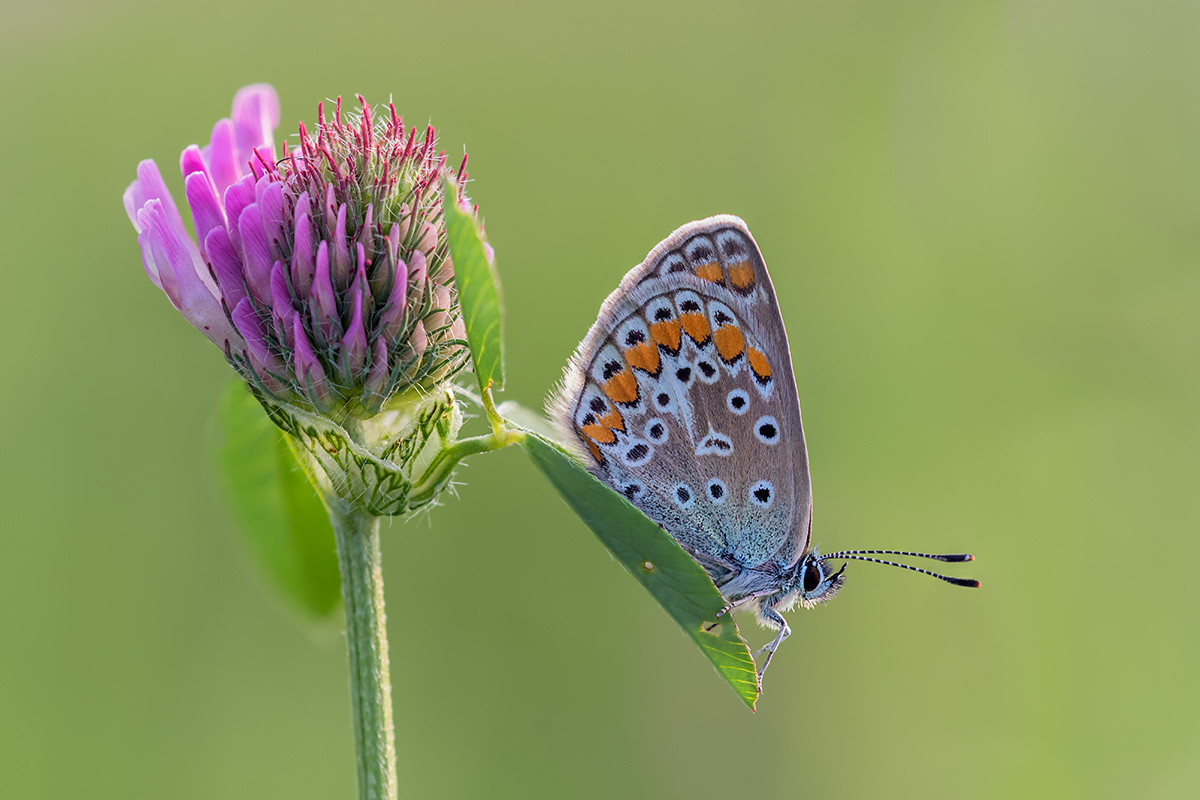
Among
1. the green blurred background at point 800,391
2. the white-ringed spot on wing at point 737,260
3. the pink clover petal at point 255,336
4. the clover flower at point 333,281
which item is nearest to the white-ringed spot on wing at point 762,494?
the white-ringed spot on wing at point 737,260

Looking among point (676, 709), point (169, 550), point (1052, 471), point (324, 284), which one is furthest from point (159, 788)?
point (1052, 471)

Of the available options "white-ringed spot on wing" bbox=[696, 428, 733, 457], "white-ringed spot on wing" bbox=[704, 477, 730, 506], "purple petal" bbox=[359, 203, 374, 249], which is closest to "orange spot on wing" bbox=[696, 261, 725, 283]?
"white-ringed spot on wing" bbox=[696, 428, 733, 457]

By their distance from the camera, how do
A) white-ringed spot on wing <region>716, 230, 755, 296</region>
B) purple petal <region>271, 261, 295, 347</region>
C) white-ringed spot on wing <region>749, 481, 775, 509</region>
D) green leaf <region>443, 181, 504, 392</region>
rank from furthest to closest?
white-ringed spot on wing <region>749, 481, 775, 509</region>
white-ringed spot on wing <region>716, 230, 755, 296</region>
purple petal <region>271, 261, 295, 347</region>
green leaf <region>443, 181, 504, 392</region>

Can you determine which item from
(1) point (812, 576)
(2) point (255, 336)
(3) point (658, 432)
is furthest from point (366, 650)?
(1) point (812, 576)

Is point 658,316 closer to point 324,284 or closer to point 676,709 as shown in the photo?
point 324,284

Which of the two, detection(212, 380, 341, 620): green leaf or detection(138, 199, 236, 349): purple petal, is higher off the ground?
detection(138, 199, 236, 349): purple petal

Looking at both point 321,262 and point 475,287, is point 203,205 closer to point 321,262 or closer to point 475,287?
point 321,262

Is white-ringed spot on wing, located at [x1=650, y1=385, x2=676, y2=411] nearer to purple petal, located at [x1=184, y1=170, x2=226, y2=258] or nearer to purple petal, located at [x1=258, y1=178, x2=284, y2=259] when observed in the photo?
purple petal, located at [x1=258, y1=178, x2=284, y2=259]
